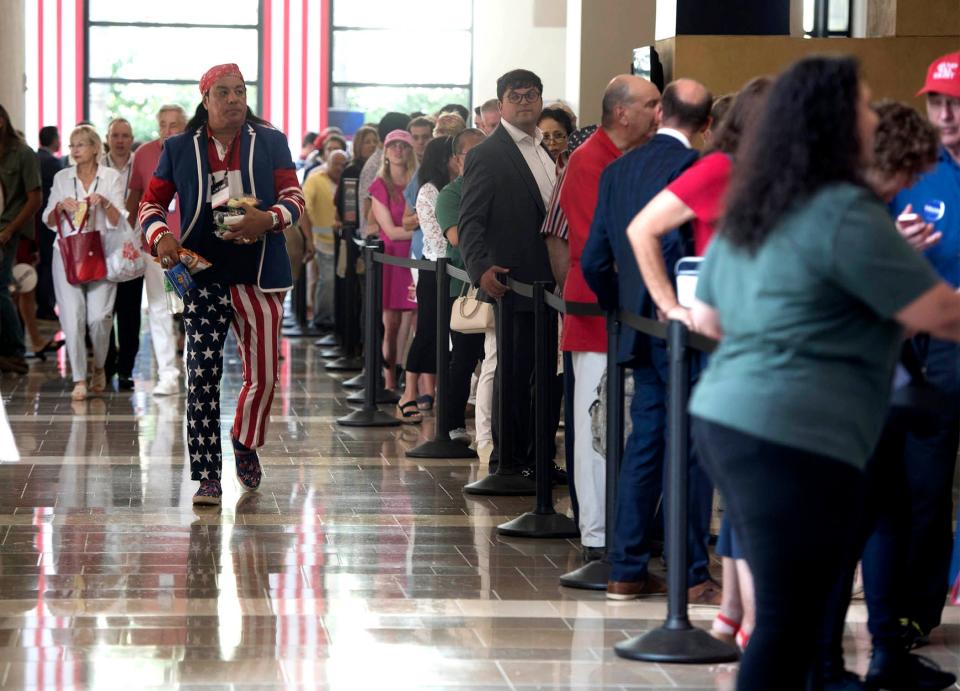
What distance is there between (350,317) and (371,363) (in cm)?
328

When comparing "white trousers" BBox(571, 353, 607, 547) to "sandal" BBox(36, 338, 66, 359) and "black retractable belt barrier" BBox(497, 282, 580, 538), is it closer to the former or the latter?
"black retractable belt barrier" BBox(497, 282, 580, 538)

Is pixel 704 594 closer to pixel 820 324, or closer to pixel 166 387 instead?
pixel 820 324

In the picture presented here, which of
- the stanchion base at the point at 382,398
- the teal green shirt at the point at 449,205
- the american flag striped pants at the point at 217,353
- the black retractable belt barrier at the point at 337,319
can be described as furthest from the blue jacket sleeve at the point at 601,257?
the black retractable belt barrier at the point at 337,319

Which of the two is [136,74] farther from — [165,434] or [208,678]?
[208,678]

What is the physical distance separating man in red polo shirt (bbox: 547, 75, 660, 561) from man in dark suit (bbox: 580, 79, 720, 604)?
1.30 ft

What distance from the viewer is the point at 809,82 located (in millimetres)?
3115

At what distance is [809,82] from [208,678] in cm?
244

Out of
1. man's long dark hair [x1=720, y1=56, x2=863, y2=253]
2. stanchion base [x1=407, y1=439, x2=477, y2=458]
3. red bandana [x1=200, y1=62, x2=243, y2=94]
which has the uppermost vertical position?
red bandana [x1=200, y1=62, x2=243, y2=94]

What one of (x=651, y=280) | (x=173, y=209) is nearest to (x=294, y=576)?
(x=651, y=280)

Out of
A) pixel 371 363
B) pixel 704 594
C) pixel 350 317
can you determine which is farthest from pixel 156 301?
pixel 704 594

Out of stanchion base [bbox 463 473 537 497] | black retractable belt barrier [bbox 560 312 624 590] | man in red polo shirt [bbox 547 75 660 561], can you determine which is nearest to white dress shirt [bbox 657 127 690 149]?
man in red polo shirt [bbox 547 75 660 561]

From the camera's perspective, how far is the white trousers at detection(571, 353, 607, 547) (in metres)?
5.91

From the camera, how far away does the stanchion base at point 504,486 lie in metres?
7.57

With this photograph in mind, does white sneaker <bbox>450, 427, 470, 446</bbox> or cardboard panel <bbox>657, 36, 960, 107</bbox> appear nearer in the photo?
cardboard panel <bbox>657, 36, 960, 107</bbox>
